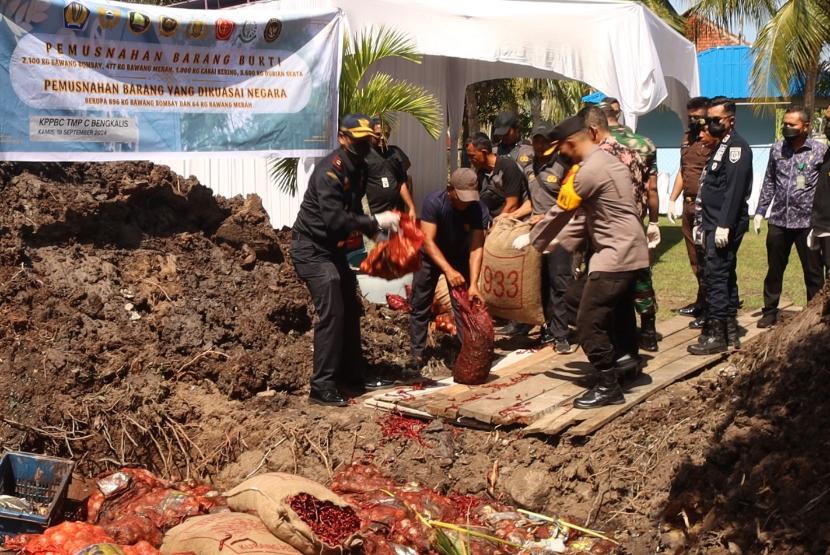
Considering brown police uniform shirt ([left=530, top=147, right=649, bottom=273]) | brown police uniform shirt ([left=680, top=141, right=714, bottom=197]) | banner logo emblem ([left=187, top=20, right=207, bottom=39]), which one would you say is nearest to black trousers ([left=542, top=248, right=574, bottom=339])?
brown police uniform shirt ([left=530, top=147, right=649, bottom=273])

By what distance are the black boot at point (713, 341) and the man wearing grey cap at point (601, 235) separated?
5.26 ft

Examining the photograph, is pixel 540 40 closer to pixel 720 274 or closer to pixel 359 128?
pixel 720 274

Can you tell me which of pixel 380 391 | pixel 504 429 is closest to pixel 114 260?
pixel 380 391

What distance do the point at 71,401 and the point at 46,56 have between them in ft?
9.99

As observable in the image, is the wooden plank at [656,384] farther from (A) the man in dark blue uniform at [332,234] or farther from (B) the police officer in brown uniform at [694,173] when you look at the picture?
(A) the man in dark blue uniform at [332,234]

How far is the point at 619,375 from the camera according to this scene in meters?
6.99

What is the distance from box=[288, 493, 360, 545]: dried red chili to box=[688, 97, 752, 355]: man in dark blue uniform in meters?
3.86

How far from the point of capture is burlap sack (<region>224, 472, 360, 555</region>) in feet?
16.4

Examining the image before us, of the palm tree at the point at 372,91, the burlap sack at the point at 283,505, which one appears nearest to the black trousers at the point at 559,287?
the palm tree at the point at 372,91

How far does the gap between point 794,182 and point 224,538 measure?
244 inches

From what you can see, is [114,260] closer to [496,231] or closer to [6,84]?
[6,84]

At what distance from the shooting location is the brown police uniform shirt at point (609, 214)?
6414 mm

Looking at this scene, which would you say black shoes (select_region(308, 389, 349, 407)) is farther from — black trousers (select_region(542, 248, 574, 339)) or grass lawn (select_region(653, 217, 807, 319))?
grass lawn (select_region(653, 217, 807, 319))

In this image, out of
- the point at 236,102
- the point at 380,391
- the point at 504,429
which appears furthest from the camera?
the point at 236,102
